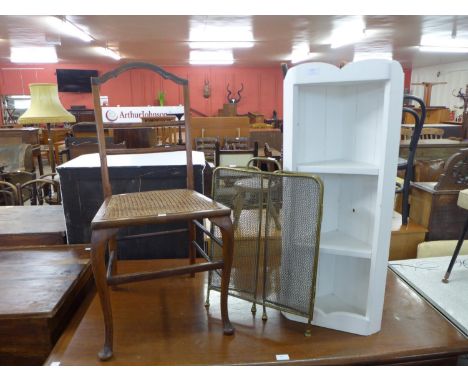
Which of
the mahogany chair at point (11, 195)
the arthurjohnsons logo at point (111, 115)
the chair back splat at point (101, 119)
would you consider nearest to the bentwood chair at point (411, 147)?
the chair back splat at point (101, 119)

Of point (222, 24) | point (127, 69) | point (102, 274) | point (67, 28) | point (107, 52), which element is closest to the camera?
point (102, 274)

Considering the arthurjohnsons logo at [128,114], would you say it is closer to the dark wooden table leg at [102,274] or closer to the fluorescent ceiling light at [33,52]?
the fluorescent ceiling light at [33,52]

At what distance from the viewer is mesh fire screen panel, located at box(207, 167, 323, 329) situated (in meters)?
1.31

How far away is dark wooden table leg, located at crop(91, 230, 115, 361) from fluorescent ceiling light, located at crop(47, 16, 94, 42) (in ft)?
15.0

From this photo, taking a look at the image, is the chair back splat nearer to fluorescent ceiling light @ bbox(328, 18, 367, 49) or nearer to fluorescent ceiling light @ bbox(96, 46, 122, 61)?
fluorescent ceiling light @ bbox(328, 18, 367, 49)

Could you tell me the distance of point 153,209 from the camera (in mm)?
1294

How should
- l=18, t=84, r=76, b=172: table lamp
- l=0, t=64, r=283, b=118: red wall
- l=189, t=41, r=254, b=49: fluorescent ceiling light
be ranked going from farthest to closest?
l=0, t=64, r=283, b=118: red wall < l=189, t=41, r=254, b=49: fluorescent ceiling light < l=18, t=84, r=76, b=172: table lamp

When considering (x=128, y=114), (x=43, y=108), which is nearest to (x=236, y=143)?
(x=128, y=114)

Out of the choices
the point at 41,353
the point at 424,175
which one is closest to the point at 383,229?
the point at 41,353

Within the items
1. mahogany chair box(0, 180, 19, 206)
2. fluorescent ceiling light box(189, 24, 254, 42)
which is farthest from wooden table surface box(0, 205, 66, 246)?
fluorescent ceiling light box(189, 24, 254, 42)

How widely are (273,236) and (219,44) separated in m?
6.56

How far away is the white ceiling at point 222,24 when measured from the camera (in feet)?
16.0

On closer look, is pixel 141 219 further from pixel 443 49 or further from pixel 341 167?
pixel 443 49

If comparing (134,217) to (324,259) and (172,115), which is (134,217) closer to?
(324,259)
